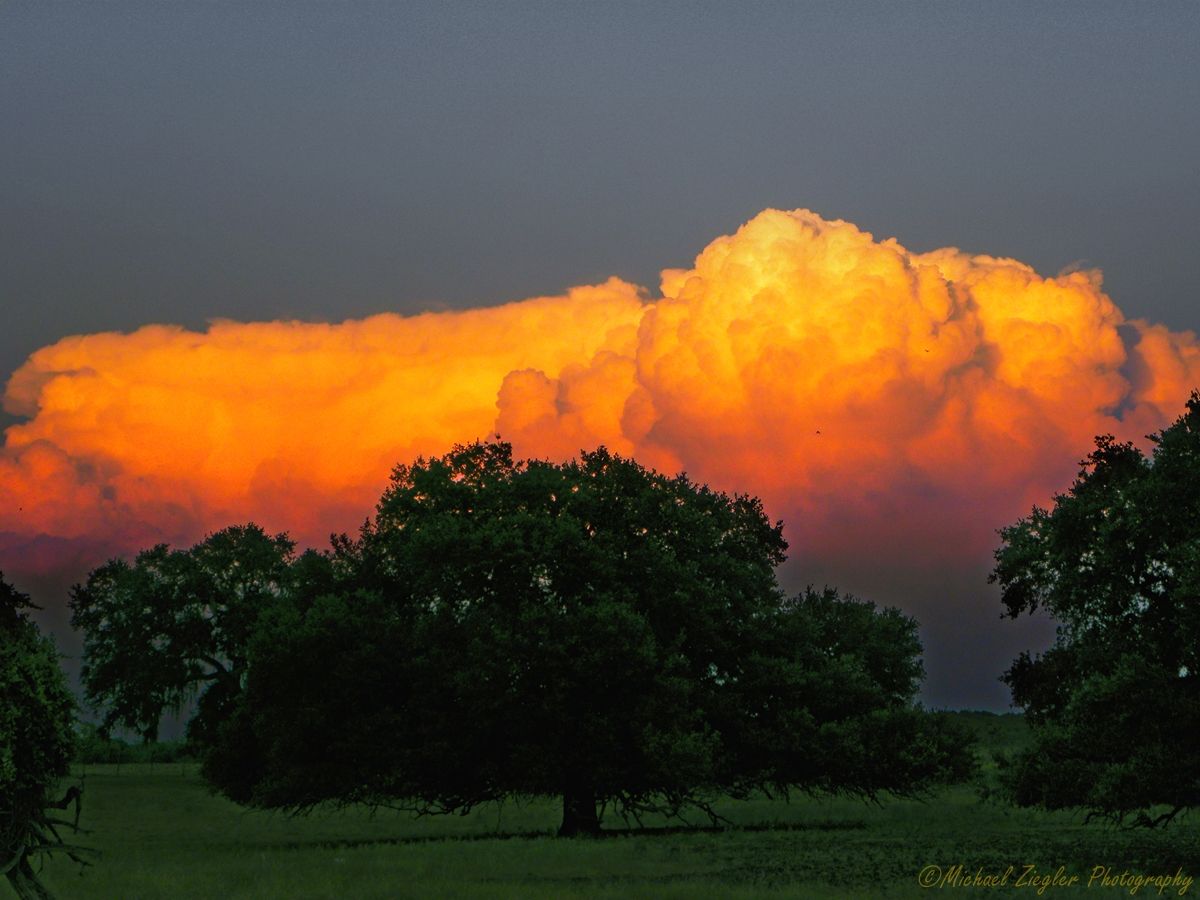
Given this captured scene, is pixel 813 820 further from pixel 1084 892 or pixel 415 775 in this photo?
pixel 1084 892

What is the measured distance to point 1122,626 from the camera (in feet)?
134

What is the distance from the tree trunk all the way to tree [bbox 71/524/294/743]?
52.8m

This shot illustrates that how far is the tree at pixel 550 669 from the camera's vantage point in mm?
54188

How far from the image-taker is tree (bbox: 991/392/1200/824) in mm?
36844

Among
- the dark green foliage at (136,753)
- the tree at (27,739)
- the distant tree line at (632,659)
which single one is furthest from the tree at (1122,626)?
the dark green foliage at (136,753)

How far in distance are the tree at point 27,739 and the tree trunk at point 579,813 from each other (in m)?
38.6

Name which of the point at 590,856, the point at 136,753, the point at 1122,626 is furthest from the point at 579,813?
the point at 136,753

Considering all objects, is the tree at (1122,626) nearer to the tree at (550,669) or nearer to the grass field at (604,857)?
the grass field at (604,857)

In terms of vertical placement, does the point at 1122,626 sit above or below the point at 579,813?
above

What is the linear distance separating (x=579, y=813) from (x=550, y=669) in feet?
28.9

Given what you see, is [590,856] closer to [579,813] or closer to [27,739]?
[579,813]

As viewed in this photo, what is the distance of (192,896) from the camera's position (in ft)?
116

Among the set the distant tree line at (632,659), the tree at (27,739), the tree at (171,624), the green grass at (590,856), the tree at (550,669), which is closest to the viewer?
the tree at (27,739)

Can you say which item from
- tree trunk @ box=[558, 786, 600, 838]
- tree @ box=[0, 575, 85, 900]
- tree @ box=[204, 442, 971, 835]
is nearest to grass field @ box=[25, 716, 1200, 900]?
tree trunk @ box=[558, 786, 600, 838]
